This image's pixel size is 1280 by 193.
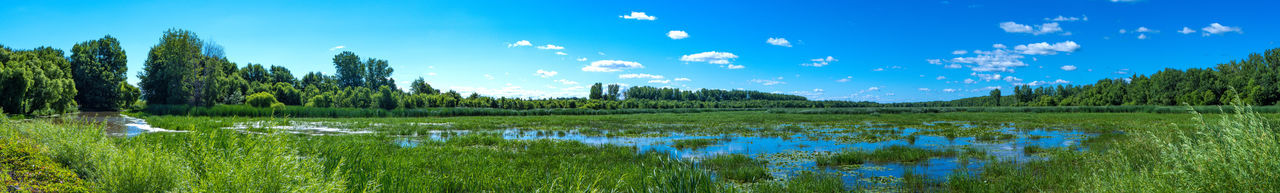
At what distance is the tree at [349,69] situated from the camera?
3637 inches

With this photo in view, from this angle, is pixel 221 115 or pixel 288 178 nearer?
pixel 288 178

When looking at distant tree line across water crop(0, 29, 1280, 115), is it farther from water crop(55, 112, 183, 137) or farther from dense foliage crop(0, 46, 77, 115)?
water crop(55, 112, 183, 137)

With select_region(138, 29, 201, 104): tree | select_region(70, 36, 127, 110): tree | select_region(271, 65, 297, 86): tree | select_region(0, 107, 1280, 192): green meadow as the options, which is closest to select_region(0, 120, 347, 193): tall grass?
select_region(0, 107, 1280, 192): green meadow

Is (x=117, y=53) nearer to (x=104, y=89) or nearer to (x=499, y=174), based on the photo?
(x=104, y=89)

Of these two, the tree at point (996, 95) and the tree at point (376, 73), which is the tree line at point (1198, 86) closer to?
the tree at point (996, 95)

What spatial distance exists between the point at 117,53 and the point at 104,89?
8.59 meters

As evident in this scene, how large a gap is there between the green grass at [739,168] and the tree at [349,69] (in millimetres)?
96128

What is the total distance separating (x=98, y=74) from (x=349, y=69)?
36.9 meters

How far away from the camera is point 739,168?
35.0ft

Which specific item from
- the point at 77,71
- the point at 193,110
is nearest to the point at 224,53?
the point at 193,110

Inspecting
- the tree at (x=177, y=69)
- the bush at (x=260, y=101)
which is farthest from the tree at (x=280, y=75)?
the bush at (x=260, y=101)

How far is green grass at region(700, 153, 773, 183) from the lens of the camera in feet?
32.4

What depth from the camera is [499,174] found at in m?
9.13

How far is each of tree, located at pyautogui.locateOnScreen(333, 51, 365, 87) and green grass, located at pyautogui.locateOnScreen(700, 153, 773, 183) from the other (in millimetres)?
96128
